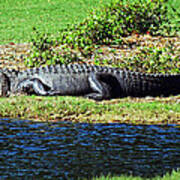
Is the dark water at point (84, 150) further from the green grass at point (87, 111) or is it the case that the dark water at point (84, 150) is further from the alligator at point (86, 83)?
the alligator at point (86, 83)

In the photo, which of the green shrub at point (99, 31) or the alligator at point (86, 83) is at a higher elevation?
the green shrub at point (99, 31)

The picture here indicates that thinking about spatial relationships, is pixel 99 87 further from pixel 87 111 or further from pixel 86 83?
pixel 87 111

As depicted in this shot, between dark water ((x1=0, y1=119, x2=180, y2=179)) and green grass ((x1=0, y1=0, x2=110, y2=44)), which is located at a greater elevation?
green grass ((x1=0, y1=0, x2=110, y2=44))

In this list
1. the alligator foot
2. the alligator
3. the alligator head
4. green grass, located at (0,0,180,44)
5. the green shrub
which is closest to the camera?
the alligator foot

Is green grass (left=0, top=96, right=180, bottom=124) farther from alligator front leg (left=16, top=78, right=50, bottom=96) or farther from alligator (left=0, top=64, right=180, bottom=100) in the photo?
alligator (left=0, top=64, right=180, bottom=100)

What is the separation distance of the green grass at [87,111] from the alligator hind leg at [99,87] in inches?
21.3

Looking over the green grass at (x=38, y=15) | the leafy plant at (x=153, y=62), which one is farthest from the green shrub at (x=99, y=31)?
the green grass at (x=38, y=15)

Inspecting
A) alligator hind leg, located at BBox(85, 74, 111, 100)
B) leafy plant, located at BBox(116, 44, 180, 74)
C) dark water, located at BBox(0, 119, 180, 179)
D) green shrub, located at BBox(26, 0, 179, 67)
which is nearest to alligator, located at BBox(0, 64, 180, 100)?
→ alligator hind leg, located at BBox(85, 74, 111, 100)

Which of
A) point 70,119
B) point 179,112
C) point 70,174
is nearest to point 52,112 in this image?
point 70,119

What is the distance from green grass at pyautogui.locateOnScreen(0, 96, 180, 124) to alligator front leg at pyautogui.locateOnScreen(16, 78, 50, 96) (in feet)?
1.98

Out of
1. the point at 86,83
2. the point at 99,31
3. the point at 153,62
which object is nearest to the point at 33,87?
the point at 86,83

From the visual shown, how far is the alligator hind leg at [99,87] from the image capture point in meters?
10.1

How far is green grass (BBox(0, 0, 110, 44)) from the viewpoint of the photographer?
17.5 m

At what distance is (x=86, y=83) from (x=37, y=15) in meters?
10.7
